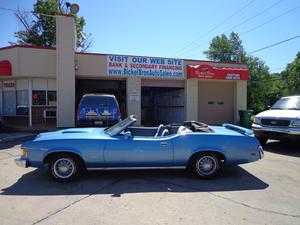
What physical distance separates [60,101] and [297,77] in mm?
55604

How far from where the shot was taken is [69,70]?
51.5ft

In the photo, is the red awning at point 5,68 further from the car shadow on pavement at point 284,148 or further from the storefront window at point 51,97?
the car shadow on pavement at point 284,148

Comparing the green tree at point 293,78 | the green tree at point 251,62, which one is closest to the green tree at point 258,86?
the green tree at point 251,62

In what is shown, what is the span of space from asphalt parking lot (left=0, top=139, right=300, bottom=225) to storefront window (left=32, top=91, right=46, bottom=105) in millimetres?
10926

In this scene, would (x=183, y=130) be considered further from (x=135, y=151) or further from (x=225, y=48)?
(x=225, y=48)

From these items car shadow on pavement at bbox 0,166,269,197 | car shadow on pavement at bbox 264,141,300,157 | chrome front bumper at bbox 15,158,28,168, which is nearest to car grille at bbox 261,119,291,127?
car shadow on pavement at bbox 264,141,300,157

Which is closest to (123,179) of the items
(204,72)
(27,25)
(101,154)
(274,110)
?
(101,154)

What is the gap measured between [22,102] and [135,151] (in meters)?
14.3

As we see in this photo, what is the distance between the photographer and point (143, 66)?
1711cm

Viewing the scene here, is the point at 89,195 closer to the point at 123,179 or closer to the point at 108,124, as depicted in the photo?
the point at 123,179

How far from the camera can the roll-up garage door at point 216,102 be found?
1905cm

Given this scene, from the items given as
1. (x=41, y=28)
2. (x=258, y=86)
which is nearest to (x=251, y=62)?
(x=258, y=86)

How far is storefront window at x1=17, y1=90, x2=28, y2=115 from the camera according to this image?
1703 cm

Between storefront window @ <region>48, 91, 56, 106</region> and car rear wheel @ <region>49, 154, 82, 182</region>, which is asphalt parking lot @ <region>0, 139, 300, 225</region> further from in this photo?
storefront window @ <region>48, 91, 56, 106</region>
